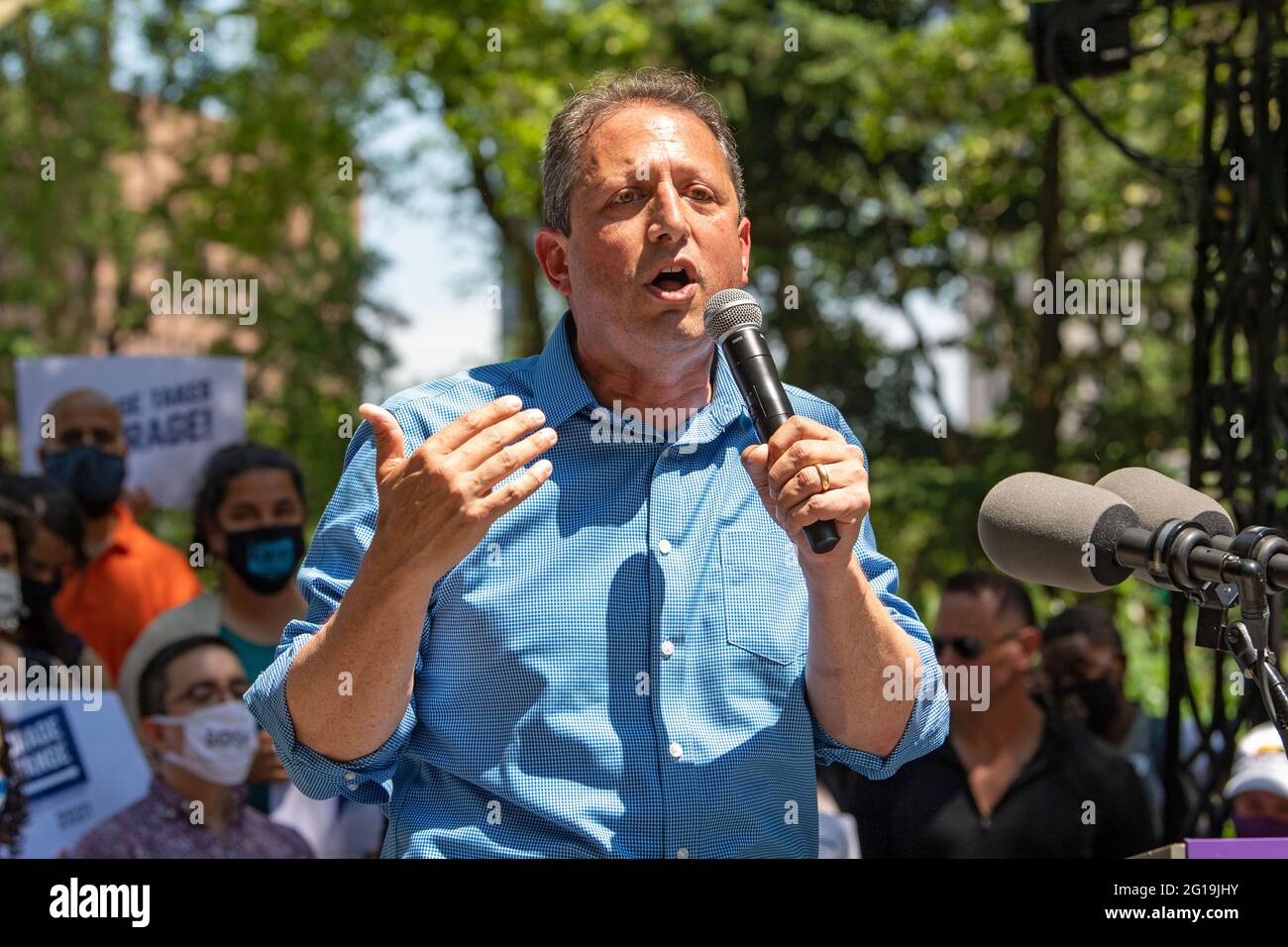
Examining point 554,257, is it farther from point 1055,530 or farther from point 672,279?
point 1055,530

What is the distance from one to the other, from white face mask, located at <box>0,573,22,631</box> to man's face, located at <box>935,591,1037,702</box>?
3.13 m

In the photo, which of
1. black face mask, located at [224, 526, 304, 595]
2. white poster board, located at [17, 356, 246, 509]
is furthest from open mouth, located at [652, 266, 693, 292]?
white poster board, located at [17, 356, 246, 509]

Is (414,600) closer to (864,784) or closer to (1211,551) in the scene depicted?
(1211,551)

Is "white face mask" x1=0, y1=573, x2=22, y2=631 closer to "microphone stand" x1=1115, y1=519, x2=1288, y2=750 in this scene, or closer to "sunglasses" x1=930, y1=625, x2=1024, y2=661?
"sunglasses" x1=930, y1=625, x2=1024, y2=661

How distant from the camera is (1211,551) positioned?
74.4 inches

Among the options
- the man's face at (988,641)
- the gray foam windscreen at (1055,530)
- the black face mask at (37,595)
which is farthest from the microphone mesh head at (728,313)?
the black face mask at (37,595)

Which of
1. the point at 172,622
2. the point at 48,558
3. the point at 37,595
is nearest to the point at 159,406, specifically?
the point at 48,558

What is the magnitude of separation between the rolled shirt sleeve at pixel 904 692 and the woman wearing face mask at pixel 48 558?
3.51 m

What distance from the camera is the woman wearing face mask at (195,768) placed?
4430mm

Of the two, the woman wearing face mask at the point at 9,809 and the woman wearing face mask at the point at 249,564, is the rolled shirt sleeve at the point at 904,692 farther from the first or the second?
the woman wearing face mask at the point at 249,564

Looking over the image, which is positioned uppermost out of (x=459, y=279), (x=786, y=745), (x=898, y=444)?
(x=459, y=279)
